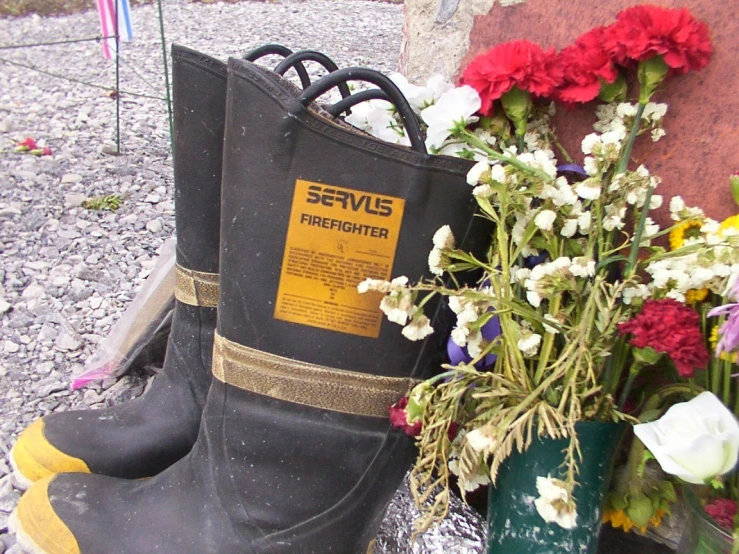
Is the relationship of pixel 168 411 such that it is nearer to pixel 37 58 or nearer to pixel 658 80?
pixel 658 80

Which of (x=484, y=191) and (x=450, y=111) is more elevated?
(x=450, y=111)

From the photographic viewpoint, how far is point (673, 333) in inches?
32.5

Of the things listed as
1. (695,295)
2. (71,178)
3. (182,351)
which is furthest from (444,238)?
(71,178)

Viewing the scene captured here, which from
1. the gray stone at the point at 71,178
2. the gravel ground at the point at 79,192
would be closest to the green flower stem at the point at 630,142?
the gravel ground at the point at 79,192

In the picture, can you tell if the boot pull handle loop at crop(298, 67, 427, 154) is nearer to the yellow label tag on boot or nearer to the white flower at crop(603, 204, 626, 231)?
the yellow label tag on boot

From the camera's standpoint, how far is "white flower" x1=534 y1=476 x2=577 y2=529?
86cm

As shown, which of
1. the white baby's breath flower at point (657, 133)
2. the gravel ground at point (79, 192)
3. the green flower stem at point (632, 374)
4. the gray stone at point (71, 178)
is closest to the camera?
the green flower stem at point (632, 374)

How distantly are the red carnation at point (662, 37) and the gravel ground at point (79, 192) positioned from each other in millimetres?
1286

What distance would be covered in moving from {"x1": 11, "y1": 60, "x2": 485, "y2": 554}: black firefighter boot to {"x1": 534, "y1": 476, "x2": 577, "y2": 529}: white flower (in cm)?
32

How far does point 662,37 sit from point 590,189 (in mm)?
255

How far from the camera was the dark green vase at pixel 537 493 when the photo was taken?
98cm

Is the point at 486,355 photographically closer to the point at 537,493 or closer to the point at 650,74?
the point at 537,493

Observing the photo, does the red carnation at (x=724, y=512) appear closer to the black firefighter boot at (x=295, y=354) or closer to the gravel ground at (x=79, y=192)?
the black firefighter boot at (x=295, y=354)

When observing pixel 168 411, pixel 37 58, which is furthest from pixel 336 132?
pixel 37 58
